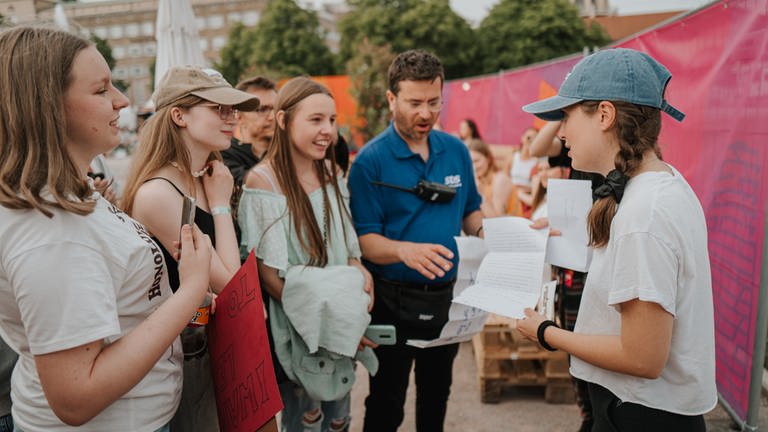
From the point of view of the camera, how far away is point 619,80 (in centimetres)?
137

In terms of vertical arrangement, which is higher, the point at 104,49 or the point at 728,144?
the point at 104,49

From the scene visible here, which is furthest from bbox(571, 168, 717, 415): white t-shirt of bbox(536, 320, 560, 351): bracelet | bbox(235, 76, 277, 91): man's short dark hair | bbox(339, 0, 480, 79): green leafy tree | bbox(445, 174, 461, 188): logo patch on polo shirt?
bbox(339, 0, 480, 79): green leafy tree

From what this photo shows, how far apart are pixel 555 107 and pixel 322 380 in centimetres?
137

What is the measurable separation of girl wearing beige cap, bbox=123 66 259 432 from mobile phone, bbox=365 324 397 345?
0.71 metres

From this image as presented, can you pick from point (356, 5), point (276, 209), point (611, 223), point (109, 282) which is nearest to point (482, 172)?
point (276, 209)

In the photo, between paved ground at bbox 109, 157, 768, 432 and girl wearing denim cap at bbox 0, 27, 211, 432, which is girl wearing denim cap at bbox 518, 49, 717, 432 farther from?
paved ground at bbox 109, 157, 768, 432

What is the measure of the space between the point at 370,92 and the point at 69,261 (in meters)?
19.8

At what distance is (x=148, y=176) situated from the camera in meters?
1.64

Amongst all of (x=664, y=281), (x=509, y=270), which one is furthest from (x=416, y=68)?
(x=664, y=281)

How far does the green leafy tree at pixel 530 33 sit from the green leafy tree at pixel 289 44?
1163cm

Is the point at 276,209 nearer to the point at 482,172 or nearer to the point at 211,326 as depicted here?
the point at 211,326

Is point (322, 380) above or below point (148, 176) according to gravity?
below

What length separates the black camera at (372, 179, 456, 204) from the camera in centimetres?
247

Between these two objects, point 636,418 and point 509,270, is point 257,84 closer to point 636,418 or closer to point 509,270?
point 509,270
